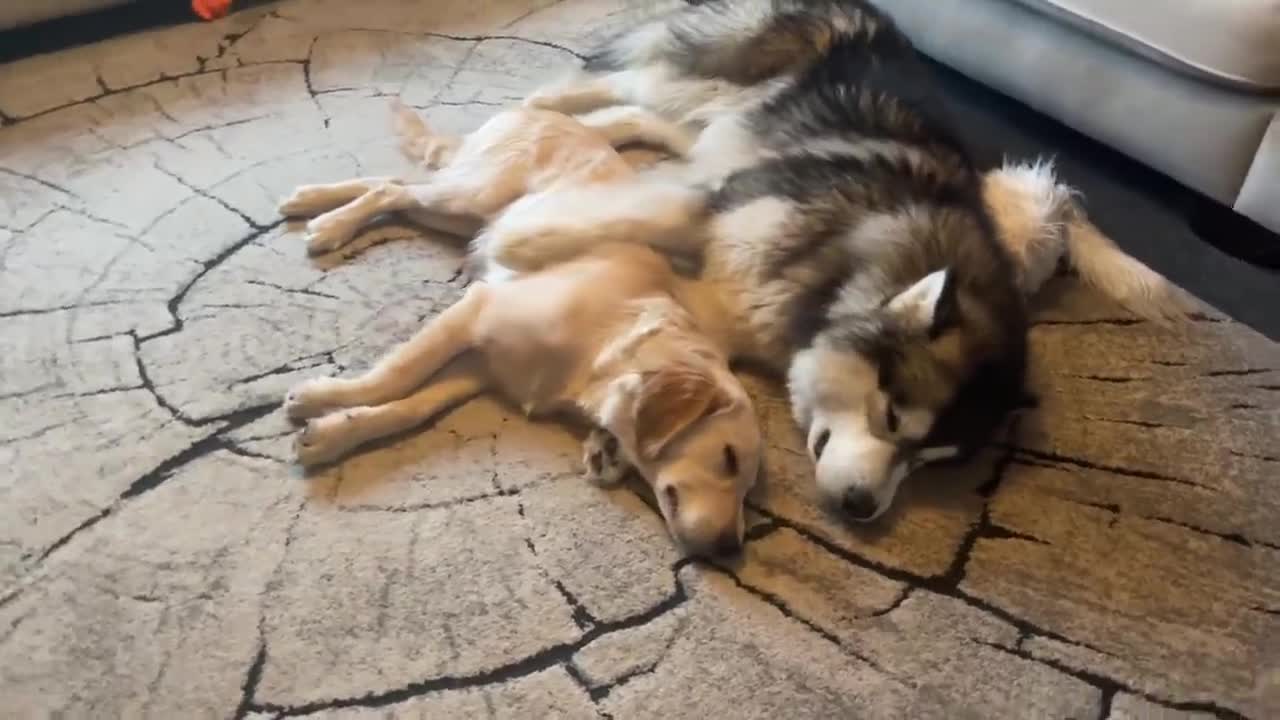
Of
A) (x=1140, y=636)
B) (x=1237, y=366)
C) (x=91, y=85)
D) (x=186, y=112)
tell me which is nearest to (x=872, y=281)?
(x=1140, y=636)

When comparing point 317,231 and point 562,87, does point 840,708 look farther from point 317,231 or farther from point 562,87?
point 562,87

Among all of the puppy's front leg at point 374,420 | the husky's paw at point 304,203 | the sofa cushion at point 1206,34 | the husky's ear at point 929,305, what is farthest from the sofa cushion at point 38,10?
the sofa cushion at point 1206,34

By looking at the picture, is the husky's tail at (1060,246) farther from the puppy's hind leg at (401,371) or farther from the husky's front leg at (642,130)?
the puppy's hind leg at (401,371)

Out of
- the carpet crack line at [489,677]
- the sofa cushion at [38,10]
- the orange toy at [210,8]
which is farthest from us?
the orange toy at [210,8]

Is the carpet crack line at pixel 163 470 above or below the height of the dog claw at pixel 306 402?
below

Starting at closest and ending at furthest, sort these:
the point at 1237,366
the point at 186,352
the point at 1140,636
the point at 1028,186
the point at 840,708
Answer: the point at 840,708 < the point at 1140,636 < the point at 186,352 < the point at 1237,366 < the point at 1028,186

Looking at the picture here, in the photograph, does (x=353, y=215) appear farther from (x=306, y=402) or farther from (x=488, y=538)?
(x=488, y=538)

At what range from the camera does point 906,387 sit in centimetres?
185

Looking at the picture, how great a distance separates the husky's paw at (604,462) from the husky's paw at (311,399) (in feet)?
1.54

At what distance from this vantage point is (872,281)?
6.61 feet

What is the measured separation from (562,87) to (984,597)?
1773 millimetres

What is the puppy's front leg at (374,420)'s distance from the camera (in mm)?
1918

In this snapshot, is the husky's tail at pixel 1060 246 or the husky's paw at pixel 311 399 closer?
the husky's paw at pixel 311 399

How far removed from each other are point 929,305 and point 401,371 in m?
0.94
